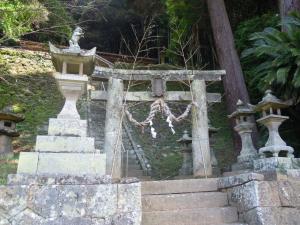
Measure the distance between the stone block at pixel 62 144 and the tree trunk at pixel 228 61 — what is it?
16.1 ft

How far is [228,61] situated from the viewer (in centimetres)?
856

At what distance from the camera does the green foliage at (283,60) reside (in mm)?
5820

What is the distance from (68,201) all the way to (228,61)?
6.22 m

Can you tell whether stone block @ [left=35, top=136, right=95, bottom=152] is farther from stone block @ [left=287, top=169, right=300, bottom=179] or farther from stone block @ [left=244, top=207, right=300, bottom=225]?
stone block @ [left=287, top=169, right=300, bottom=179]

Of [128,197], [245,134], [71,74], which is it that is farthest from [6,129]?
[245,134]

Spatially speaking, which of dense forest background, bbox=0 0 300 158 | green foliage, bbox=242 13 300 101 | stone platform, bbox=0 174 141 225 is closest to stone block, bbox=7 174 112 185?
stone platform, bbox=0 174 141 225

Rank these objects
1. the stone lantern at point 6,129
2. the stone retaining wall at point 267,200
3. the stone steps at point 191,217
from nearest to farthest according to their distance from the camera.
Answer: the stone retaining wall at point 267,200 → the stone steps at point 191,217 → the stone lantern at point 6,129

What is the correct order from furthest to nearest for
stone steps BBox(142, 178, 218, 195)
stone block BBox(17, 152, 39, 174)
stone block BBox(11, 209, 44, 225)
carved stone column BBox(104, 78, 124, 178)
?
carved stone column BBox(104, 78, 124, 178)
stone steps BBox(142, 178, 218, 195)
stone block BBox(17, 152, 39, 174)
stone block BBox(11, 209, 44, 225)

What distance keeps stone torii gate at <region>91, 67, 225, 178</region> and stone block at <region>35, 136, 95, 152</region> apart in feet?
6.64

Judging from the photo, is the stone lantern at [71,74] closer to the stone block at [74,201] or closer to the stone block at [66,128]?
the stone block at [66,128]

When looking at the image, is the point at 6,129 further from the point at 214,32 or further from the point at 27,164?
the point at 214,32

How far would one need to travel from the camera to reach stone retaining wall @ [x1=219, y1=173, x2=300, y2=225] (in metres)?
3.92

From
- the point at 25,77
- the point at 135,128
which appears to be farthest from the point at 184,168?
the point at 25,77

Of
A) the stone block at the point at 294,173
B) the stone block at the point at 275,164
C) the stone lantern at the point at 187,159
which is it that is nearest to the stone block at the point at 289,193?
the stone block at the point at 294,173
